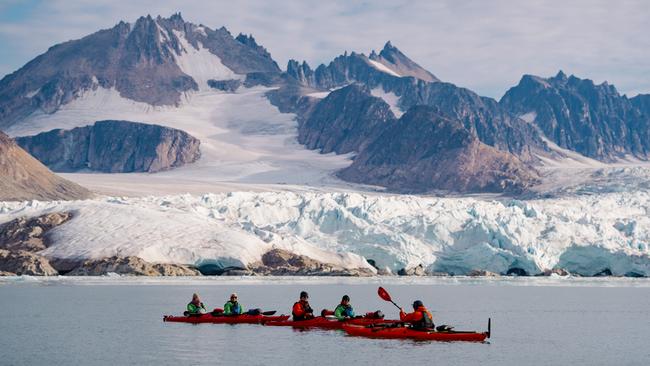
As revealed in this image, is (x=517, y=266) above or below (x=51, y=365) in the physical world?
above

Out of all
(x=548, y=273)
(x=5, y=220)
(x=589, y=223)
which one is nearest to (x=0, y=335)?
(x=5, y=220)

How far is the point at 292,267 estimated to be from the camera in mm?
95375

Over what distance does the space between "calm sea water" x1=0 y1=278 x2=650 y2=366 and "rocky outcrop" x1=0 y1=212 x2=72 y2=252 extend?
9534 millimetres

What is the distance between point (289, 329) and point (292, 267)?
149 ft

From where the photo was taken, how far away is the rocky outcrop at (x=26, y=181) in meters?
150

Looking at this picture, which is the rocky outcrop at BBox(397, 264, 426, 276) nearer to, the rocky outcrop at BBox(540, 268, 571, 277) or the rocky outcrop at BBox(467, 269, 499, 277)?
the rocky outcrop at BBox(467, 269, 499, 277)

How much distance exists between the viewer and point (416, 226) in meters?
105

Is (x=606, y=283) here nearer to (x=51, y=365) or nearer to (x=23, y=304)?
(x=23, y=304)

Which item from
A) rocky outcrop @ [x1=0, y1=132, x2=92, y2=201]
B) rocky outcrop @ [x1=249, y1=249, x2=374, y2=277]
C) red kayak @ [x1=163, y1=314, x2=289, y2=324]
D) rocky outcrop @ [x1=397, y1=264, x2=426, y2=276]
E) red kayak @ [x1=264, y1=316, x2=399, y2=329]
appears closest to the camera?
red kayak @ [x1=264, y1=316, x2=399, y2=329]

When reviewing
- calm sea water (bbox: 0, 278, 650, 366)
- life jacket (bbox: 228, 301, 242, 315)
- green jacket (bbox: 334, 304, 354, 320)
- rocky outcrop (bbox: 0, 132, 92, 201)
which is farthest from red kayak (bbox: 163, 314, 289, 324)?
rocky outcrop (bbox: 0, 132, 92, 201)

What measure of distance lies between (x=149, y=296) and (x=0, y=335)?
2553 centimetres

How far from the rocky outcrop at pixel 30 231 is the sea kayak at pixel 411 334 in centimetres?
5409

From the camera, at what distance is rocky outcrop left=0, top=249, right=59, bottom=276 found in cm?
8788

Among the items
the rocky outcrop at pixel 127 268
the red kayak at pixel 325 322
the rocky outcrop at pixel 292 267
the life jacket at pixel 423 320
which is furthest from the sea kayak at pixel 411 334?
the rocky outcrop at pixel 292 267
